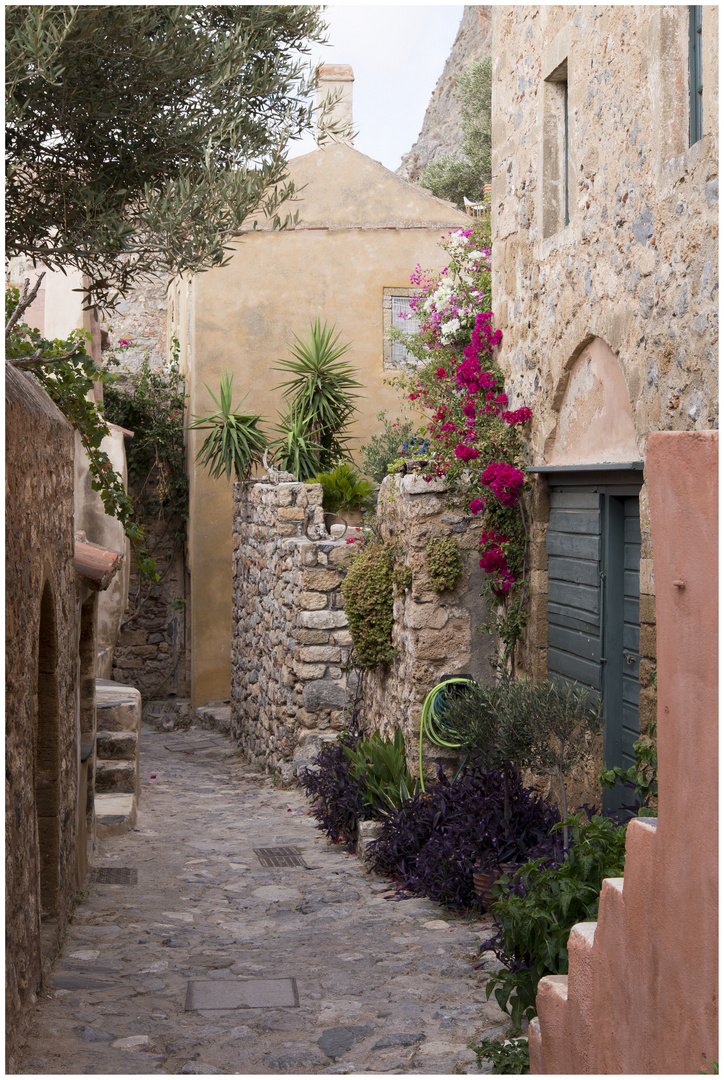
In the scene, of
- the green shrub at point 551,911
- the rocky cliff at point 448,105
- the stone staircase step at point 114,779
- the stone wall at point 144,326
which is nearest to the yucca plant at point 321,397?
the stone staircase step at point 114,779

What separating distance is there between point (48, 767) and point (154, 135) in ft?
11.4

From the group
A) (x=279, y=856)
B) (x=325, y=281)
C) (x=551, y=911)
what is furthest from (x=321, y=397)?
(x=551, y=911)

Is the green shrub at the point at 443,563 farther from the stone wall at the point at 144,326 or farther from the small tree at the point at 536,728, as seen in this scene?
the stone wall at the point at 144,326

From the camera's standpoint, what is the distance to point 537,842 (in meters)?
6.21

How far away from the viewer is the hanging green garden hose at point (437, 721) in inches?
287

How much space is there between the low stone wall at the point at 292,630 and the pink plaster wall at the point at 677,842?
772cm

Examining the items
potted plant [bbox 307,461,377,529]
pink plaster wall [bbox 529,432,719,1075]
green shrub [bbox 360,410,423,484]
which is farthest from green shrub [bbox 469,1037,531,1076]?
green shrub [bbox 360,410,423,484]

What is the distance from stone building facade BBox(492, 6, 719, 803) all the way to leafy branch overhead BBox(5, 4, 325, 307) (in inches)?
69.8

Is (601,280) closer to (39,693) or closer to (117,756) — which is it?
(39,693)

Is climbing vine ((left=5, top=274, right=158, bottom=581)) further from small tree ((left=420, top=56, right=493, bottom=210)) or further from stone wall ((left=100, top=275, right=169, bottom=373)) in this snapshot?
small tree ((left=420, top=56, right=493, bottom=210))

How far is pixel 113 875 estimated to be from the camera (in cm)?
740

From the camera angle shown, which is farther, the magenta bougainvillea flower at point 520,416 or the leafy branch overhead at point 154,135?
the magenta bougainvillea flower at point 520,416

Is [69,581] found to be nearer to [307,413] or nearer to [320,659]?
[320,659]

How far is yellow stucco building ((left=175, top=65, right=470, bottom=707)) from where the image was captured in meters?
14.8
